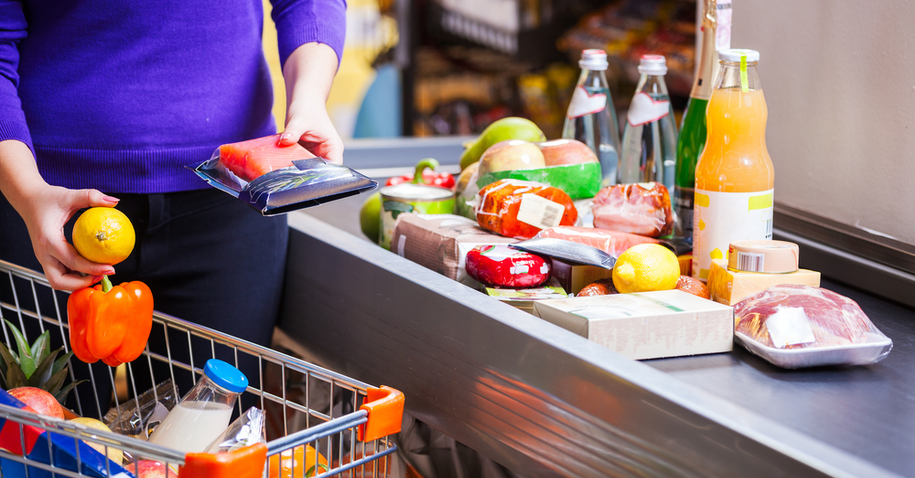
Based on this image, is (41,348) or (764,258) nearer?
(764,258)

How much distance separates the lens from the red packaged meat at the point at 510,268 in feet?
3.00

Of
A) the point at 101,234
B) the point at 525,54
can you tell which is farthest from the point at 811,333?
the point at 525,54

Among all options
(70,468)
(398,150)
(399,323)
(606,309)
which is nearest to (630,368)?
(606,309)

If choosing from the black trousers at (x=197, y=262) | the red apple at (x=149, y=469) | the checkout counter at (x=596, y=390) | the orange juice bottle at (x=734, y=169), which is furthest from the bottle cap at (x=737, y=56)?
the red apple at (x=149, y=469)

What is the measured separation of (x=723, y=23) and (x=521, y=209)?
384 millimetres

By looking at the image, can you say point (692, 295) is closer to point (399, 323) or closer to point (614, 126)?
point (399, 323)

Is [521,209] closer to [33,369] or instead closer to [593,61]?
[593,61]

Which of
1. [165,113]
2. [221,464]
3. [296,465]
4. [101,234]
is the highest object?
[165,113]

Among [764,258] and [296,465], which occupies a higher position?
[764,258]

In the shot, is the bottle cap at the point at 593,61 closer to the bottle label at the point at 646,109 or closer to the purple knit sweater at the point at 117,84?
the bottle label at the point at 646,109

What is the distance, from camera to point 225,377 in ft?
2.43

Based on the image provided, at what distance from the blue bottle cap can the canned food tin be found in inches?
17.4

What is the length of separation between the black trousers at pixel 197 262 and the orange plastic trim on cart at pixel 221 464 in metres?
0.53

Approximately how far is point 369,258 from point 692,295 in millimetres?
422
